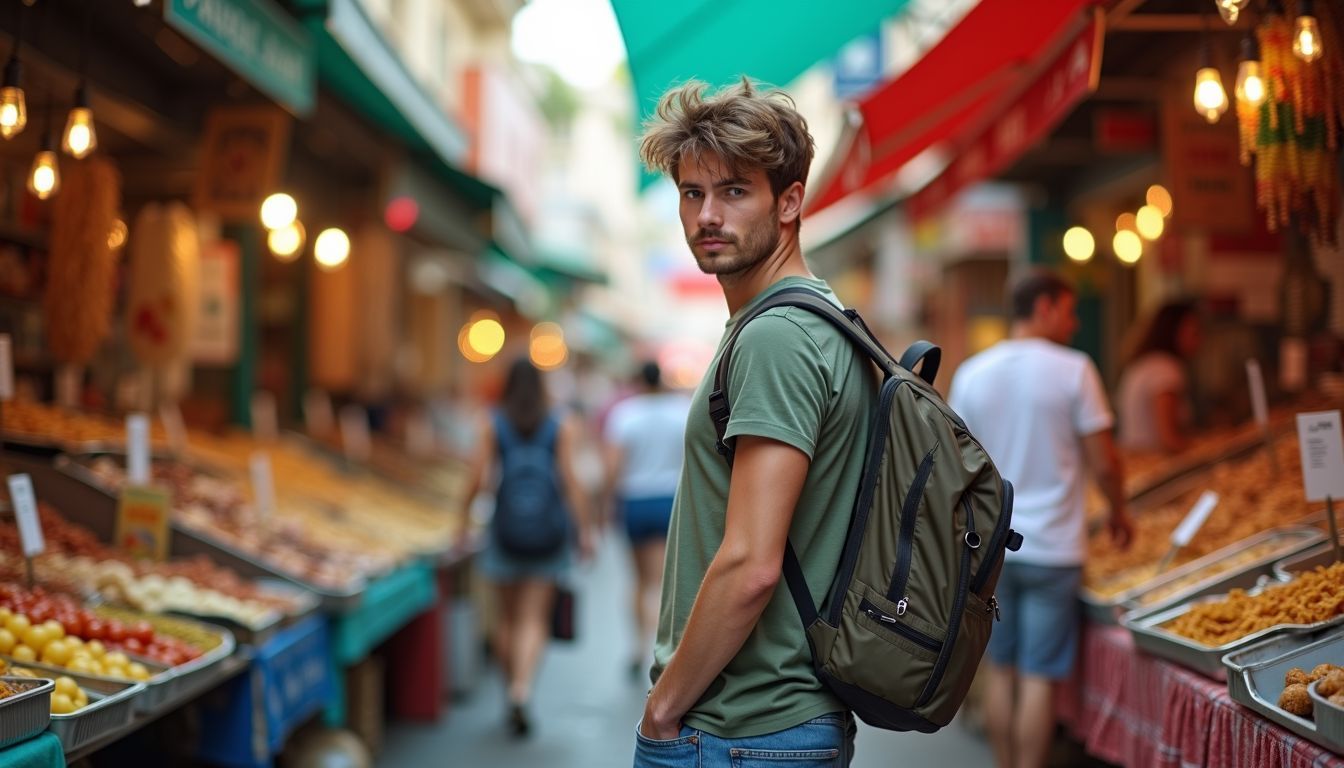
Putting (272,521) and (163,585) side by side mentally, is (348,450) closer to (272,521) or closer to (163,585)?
(272,521)

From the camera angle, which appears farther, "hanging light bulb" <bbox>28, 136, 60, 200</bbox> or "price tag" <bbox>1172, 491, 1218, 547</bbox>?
"price tag" <bbox>1172, 491, 1218, 547</bbox>

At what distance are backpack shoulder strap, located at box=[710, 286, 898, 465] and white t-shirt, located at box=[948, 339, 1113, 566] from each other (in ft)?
9.54

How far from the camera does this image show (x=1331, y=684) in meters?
3.00

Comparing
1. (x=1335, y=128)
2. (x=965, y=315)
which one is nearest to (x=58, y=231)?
(x=1335, y=128)

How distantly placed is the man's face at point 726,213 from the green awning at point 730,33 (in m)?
3.55

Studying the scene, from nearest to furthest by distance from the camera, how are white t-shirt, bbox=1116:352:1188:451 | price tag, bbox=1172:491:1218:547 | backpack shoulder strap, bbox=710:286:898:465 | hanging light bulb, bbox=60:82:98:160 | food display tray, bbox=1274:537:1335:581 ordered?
backpack shoulder strap, bbox=710:286:898:465 → food display tray, bbox=1274:537:1335:581 → hanging light bulb, bbox=60:82:98:160 → price tag, bbox=1172:491:1218:547 → white t-shirt, bbox=1116:352:1188:451

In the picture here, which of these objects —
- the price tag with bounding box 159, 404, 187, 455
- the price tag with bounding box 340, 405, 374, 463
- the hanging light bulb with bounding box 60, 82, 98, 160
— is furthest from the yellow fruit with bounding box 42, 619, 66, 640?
the price tag with bounding box 340, 405, 374, 463

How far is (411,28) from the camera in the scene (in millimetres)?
15273

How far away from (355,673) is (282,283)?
6.89 meters

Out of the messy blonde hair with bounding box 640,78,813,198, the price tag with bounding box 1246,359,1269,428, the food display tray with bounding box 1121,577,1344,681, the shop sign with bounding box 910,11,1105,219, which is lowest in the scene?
the food display tray with bounding box 1121,577,1344,681

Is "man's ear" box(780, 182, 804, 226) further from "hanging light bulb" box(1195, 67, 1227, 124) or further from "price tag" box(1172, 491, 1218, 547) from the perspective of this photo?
"price tag" box(1172, 491, 1218, 547)

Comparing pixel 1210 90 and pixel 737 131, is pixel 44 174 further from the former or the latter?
pixel 1210 90

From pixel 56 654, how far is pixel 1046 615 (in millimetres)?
3785

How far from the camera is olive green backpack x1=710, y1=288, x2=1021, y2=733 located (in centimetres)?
236
